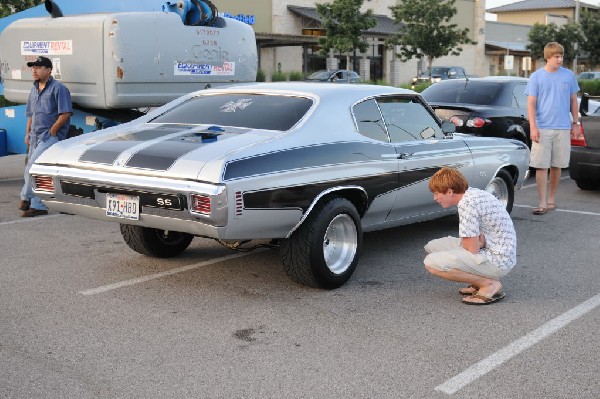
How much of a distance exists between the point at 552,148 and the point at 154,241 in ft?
15.9

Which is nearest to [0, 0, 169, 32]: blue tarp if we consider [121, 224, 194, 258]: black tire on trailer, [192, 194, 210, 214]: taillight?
[121, 224, 194, 258]: black tire on trailer

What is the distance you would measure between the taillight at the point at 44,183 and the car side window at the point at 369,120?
230cm

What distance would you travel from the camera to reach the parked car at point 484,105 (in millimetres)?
10453

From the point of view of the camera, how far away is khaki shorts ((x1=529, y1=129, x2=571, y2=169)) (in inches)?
348

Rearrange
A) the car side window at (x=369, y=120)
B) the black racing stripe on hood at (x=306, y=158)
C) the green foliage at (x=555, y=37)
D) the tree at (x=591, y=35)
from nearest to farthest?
the black racing stripe on hood at (x=306, y=158), the car side window at (x=369, y=120), the green foliage at (x=555, y=37), the tree at (x=591, y=35)

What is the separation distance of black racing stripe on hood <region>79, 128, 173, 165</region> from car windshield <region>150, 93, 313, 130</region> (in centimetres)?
45

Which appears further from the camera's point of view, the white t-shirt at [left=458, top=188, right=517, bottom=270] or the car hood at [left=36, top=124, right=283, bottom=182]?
the white t-shirt at [left=458, top=188, right=517, bottom=270]

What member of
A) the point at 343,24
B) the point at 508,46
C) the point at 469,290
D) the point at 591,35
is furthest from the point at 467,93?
the point at 508,46

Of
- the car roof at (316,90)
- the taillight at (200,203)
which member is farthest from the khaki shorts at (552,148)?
the taillight at (200,203)

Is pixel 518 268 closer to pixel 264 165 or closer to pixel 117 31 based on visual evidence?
pixel 264 165

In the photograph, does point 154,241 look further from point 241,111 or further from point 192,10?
point 192,10

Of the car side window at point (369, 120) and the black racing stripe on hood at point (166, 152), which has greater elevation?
the car side window at point (369, 120)

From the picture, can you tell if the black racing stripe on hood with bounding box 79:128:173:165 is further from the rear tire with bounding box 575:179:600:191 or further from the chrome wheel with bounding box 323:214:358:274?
the rear tire with bounding box 575:179:600:191

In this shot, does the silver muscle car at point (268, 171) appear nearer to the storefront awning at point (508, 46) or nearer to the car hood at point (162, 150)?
the car hood at point (162, 150)
